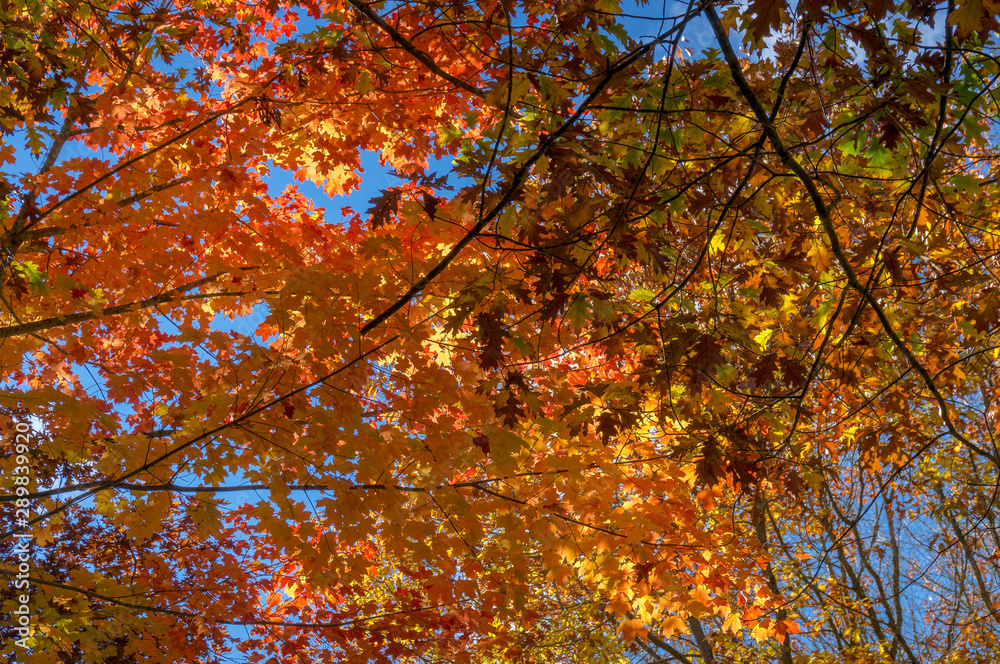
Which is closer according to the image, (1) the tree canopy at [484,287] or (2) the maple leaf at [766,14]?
(2) the maple leaf at [766,14]

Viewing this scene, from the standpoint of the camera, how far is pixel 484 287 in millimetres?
2955

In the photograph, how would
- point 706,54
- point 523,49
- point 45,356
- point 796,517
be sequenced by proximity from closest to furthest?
1. point 523,49
2. point 706,54
3. point 45,356
4. point 796,517

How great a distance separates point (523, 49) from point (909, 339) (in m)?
3.25

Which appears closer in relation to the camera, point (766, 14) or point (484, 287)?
point (766, 14)

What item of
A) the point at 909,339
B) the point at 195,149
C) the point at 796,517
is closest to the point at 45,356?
the point at 195,149

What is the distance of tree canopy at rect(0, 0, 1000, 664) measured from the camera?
9.20ft

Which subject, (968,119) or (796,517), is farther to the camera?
(796,517)

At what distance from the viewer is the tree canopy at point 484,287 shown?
2.80 m

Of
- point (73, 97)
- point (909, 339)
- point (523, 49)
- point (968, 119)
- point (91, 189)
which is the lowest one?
point (909, 339)

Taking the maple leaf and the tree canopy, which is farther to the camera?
the tree canopy

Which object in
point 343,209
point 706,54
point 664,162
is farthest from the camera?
point 343,209

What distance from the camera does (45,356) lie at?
21.5 ft

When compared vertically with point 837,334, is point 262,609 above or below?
below

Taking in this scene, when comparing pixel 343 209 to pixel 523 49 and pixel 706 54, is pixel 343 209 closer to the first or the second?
pixel 523 49
